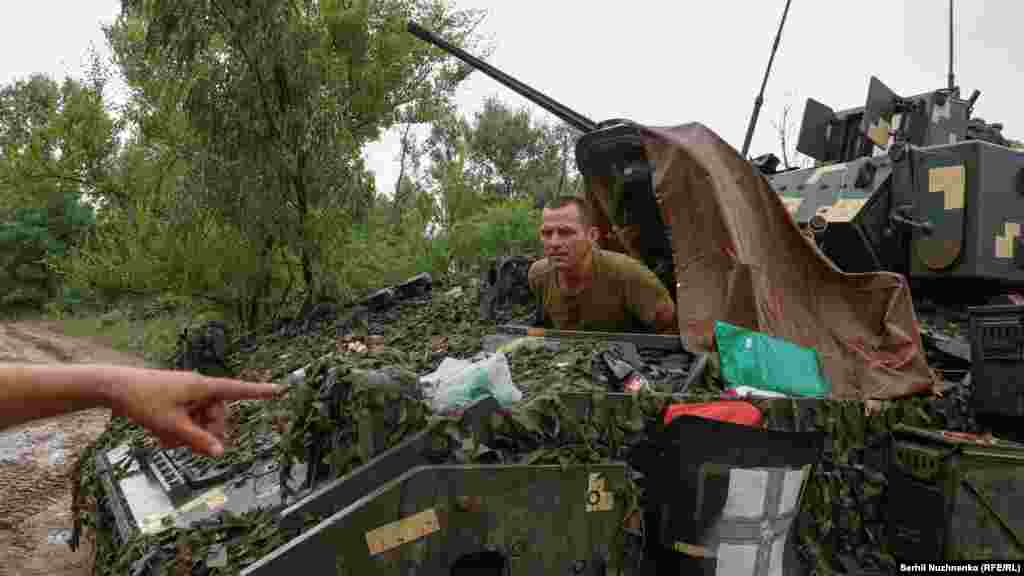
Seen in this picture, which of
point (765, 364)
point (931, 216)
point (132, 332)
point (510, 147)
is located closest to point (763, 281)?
point (765, 364)

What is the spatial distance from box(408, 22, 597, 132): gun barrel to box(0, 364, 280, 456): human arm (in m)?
5.48

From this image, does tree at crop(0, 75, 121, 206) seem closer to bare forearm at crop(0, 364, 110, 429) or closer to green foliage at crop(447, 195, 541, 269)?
green foliage at crop(447, 195, 541, 269)

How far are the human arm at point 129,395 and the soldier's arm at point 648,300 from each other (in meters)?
2.92

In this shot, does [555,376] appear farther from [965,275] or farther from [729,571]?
[965,275]

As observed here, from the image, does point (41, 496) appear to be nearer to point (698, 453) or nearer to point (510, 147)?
point (698, 453)

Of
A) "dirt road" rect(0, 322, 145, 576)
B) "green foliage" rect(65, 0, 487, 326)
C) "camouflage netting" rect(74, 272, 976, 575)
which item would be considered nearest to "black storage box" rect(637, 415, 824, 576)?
"camouflage netting" rect(74, 272, 976, 575)

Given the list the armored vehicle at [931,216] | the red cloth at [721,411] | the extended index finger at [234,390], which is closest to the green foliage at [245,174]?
the armored vehicle at [931,216]

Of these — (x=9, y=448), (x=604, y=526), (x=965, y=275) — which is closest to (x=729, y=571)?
(x=604, y=526)

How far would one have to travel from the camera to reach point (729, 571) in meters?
2.57

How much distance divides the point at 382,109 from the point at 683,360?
12.2 meters

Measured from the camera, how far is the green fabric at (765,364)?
3307 mm

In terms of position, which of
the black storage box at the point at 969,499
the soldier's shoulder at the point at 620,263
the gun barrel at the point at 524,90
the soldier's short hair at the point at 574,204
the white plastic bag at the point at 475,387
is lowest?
the black storage box at the point at 969,499

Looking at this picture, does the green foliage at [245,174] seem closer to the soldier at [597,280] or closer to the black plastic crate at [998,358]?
the soldier at [597,280]

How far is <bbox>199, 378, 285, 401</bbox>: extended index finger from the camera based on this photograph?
4.55 feet
